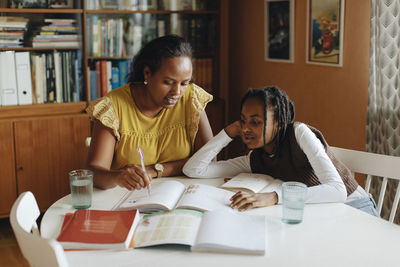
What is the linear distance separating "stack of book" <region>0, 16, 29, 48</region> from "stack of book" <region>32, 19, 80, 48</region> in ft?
0.28

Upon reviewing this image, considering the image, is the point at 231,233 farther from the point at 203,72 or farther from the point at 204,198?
the point at 203,72

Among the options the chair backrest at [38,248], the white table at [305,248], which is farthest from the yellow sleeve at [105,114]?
the chair backrest at [38,248]

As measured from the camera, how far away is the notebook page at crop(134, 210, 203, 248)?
130cm

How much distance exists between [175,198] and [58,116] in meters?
1.98

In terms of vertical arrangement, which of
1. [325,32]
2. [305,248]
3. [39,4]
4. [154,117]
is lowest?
[305,248]

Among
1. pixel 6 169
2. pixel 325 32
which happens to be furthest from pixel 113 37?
pixel 325 32

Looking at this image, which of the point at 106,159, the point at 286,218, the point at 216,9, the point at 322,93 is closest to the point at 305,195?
the point at 286,218

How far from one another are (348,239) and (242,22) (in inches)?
110

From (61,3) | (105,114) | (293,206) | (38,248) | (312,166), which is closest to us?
(38,248)

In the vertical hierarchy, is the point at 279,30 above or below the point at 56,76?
above

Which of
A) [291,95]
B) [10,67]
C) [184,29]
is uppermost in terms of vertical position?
[184,29]

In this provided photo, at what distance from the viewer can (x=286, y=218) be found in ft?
4.86

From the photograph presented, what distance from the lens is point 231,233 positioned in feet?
4.42

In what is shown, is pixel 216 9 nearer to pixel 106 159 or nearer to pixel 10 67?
pixel 10 67
